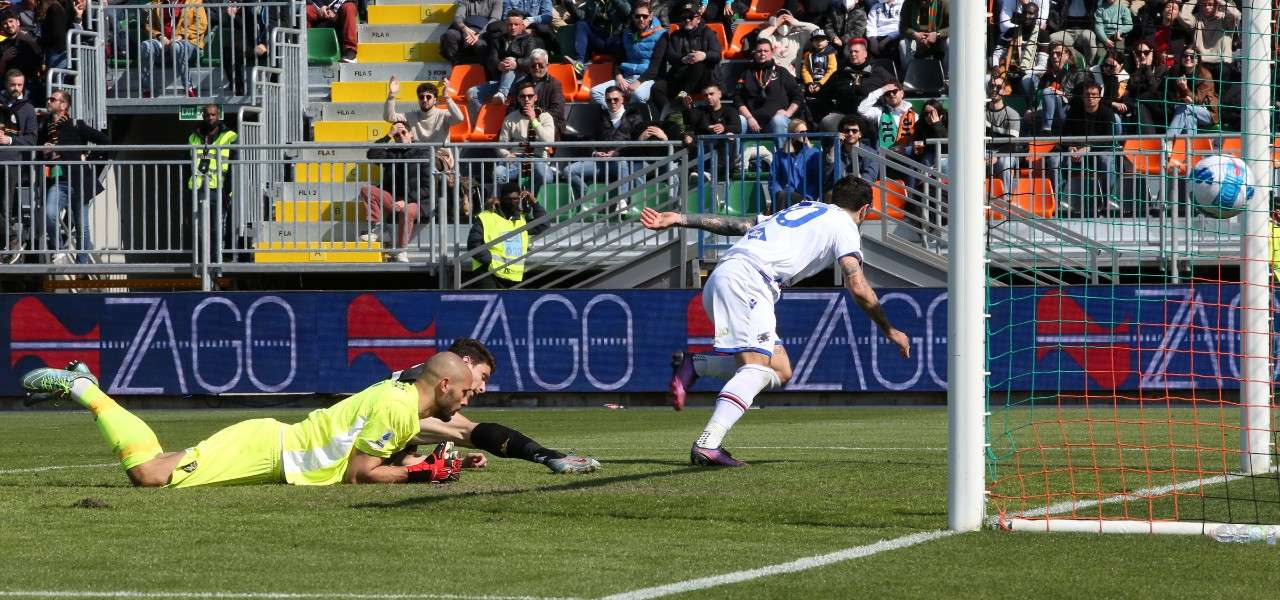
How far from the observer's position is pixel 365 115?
1046 inches

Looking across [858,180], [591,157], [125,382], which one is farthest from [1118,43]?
[125,382]

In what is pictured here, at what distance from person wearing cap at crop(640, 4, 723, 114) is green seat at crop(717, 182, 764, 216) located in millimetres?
3947

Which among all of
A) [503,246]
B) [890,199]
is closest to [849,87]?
[890,199]

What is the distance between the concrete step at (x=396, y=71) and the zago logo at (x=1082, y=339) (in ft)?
36.4

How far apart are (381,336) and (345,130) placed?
20.8ft

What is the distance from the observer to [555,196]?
865 inches

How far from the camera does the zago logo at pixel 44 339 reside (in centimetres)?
2128

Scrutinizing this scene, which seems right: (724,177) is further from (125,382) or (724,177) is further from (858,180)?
(858,180)

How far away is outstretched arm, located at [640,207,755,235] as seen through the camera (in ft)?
36.1

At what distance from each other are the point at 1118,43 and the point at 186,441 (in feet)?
26.5

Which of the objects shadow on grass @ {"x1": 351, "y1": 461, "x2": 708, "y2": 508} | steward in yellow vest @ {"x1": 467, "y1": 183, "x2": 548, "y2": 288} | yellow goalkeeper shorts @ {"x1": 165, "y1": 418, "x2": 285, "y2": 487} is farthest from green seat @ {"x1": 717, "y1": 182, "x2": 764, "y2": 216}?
yellow goalkeeper shorts @ {"x1": 165, "y1": 418, "x2": 285, "y2": 487}

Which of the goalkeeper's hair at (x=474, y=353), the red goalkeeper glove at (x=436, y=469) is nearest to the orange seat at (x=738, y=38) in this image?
the red goalkeeper glove at (x=436, y=469)

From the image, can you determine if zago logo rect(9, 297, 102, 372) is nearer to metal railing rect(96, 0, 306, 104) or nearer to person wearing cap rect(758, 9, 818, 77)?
metal railing rect(96, 0, 306, 104)

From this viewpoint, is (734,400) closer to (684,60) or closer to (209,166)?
(209,166)
